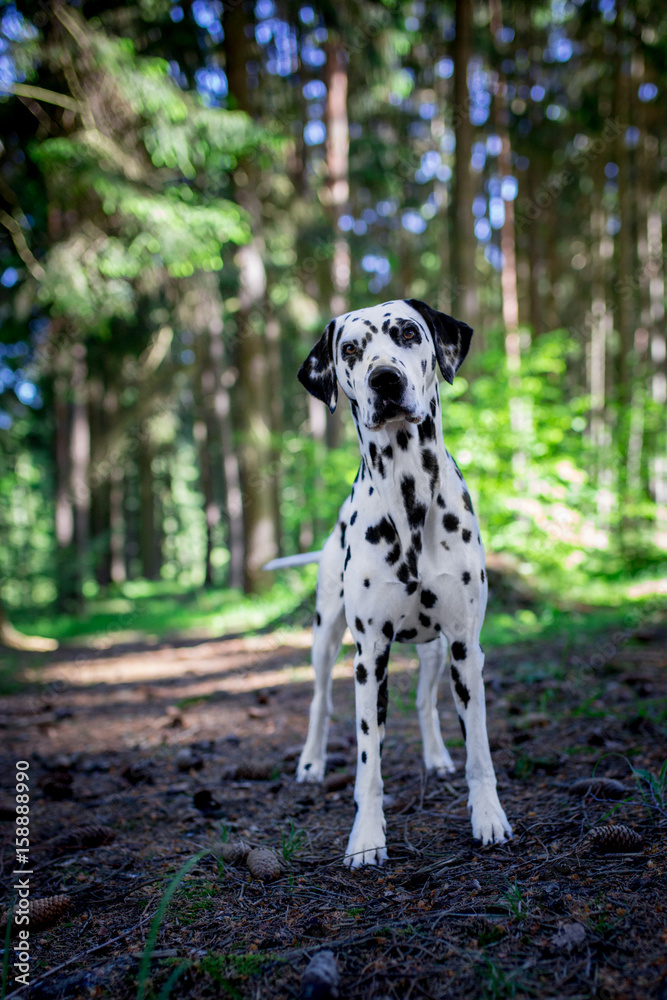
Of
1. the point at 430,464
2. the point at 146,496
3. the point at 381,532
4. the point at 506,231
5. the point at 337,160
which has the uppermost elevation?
the point at 337,160

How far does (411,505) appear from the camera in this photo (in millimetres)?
2803

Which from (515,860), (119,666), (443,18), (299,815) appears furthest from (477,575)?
(443,18)

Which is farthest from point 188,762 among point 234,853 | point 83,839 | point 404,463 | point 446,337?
point 446,337

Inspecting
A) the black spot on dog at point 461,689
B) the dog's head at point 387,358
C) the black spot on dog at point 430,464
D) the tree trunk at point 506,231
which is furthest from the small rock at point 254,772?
the tree trunk at point 506,231

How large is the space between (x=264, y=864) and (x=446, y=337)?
238 centimetres

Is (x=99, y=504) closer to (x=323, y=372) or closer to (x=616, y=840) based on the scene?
(x=323, y=372)

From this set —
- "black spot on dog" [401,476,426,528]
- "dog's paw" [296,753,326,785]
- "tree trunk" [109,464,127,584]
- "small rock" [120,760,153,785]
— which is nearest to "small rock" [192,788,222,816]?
"dog's paw" [296,753,326,785]

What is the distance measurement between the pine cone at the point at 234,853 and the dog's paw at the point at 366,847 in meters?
0.44

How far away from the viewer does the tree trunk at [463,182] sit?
11016 millimetres

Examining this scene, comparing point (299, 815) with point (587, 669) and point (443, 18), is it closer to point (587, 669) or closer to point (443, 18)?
point (587, 669)

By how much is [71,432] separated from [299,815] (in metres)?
14.0

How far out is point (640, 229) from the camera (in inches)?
703

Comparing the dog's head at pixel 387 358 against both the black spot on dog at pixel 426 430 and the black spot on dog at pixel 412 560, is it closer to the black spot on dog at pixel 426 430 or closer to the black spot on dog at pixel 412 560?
the black spot on dog at pixel 426 430

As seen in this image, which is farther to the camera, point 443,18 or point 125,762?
point 443,18
